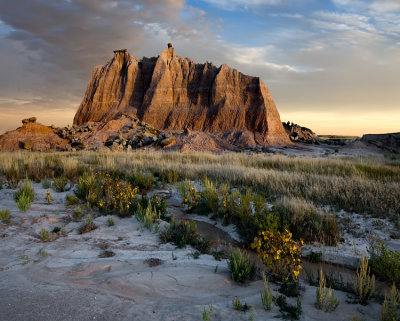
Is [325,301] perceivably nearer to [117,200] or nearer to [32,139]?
[117,200]

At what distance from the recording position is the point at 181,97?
39.2m

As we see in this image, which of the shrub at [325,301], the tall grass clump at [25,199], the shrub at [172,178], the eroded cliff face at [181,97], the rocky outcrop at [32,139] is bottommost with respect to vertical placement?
the shrub at [325,301]

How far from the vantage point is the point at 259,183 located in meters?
8.80

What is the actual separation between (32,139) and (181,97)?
20.6 metres

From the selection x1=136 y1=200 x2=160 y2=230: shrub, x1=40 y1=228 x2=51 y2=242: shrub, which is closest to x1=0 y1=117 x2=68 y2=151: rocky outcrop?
x1=136 y1=200 x2=160 y2=230: shrub

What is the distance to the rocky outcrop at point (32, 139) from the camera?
29.1 meters

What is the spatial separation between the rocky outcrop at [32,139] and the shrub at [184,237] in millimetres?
27653

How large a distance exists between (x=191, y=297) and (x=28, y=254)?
9.09 ft

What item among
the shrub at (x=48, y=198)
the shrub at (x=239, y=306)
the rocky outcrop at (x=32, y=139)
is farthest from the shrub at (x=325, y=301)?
the rocky outcrop at (x=32, y=139)

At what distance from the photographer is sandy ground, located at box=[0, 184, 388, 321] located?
278cm

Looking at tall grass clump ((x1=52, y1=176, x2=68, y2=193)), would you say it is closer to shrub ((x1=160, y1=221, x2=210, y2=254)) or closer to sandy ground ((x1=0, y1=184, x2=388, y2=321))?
sandy ground ((x1=0, y1=184, x2=388, y2=321))

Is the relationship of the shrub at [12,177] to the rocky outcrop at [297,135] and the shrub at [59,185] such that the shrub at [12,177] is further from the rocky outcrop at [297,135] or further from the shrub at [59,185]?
the rocky outcrop at [297,135]

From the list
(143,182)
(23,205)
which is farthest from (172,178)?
(23,205)

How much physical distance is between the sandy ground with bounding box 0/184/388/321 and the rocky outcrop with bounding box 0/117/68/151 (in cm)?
2744
